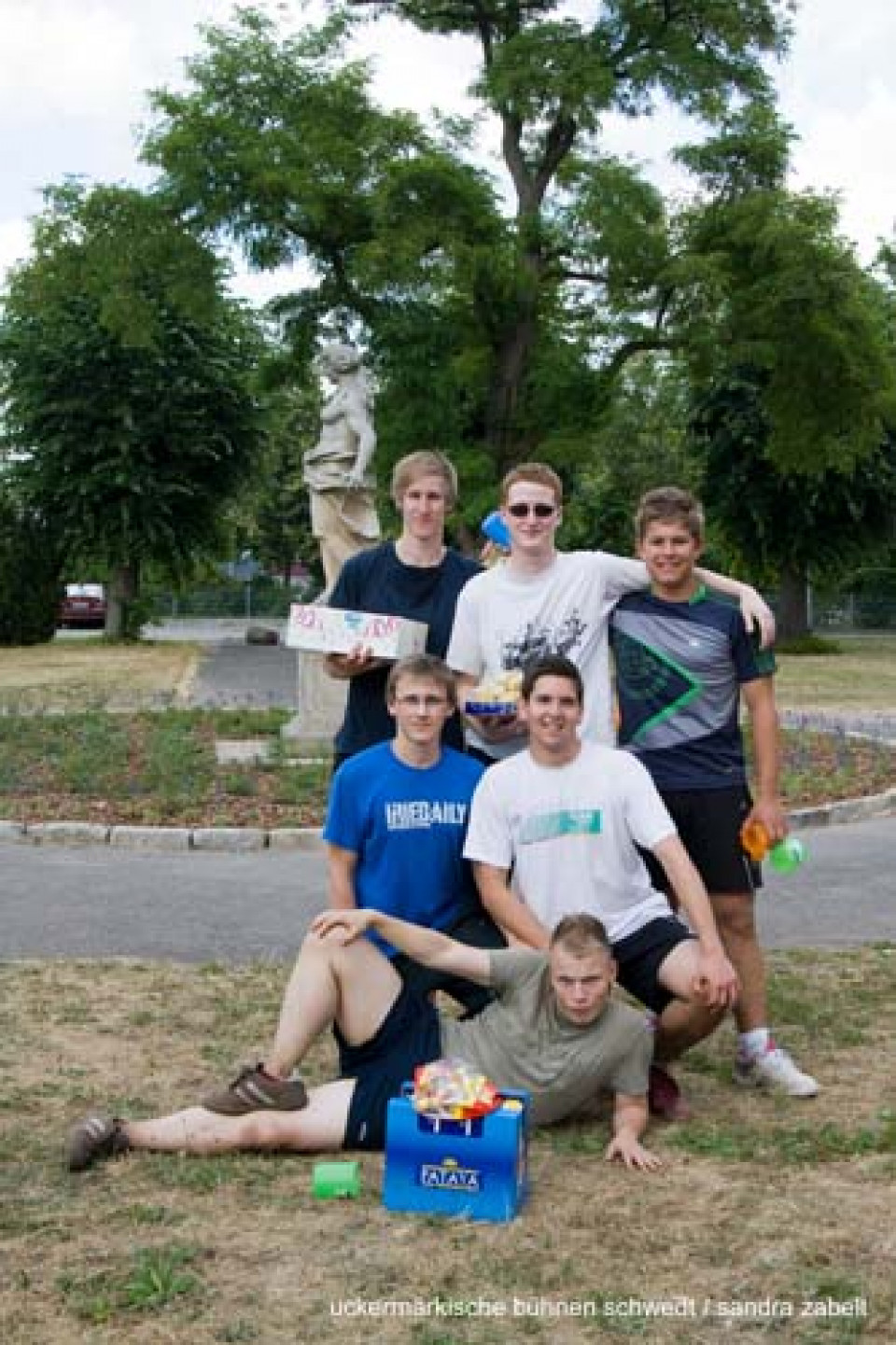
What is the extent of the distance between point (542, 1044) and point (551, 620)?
128 centimetres

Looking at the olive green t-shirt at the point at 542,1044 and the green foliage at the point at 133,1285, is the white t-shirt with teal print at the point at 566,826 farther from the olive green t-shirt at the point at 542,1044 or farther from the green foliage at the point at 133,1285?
the green foliage at the point at 133,1285

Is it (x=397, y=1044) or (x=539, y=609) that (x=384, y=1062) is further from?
(x=539, y=609)

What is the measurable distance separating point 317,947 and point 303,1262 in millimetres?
950

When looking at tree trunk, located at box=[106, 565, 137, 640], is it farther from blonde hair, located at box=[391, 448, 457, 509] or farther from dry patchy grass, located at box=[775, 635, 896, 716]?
blonde hair, located at box=[391, 448, 457, 509]

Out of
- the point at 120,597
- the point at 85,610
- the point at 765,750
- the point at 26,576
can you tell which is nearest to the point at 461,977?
the point at 765,750

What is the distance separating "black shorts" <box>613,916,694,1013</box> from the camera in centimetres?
469

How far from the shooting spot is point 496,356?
97.0ft

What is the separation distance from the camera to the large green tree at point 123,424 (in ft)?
113

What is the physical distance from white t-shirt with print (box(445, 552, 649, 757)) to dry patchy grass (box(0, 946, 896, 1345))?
1353 millimetres

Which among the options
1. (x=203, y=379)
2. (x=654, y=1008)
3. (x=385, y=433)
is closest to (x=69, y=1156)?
(x=654, y=1008)

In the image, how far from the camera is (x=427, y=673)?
15.0 feet

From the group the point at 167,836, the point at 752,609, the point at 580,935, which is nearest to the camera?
the point at 580,935

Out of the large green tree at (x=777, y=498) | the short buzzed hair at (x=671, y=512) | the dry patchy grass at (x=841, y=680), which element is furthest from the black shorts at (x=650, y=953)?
the large green tree at (x=777, y=498)

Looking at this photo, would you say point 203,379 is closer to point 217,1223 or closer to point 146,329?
point 146,329
